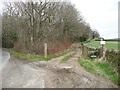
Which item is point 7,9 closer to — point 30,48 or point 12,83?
point 30,48

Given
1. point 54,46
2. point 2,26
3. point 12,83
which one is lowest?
point 12,83

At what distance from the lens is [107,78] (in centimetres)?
412

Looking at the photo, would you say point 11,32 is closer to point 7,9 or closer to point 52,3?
point 7,9

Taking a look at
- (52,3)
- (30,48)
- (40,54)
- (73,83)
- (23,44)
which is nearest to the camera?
(73,83)

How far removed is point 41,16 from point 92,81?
38.3 feet

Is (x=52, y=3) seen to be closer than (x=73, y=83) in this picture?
No

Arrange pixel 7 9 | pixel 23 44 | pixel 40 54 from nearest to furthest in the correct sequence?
pixel 40 54, pixel 23 44, pixel 7 9

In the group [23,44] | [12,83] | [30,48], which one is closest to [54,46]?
[30,48]

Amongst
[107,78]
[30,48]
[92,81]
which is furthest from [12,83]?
[30,48]

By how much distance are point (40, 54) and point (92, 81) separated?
9.18 m

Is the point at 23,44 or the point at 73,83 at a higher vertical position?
the point at 23,44

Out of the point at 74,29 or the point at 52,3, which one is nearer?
the point at 52,3

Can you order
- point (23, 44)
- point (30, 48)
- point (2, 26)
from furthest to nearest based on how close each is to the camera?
point (2, 26) < point (23, 44) < point (30, 48)

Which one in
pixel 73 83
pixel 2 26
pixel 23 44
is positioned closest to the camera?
pixel 73 83
